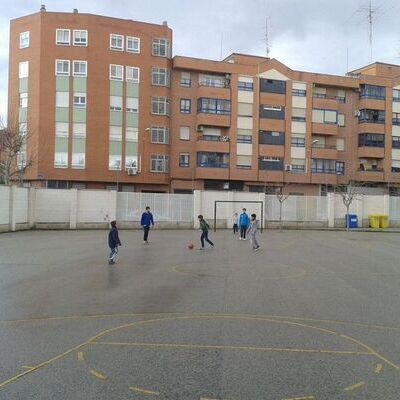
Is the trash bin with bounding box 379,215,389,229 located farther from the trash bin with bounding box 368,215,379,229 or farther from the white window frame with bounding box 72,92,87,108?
the white window frame with bounding box 72,92,87,108

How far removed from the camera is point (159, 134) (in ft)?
180

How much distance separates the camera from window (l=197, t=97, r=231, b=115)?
184 feet

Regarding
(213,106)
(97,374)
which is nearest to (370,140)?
(213,106)

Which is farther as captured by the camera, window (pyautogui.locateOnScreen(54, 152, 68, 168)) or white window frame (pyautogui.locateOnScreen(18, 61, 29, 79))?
white window frame (pyautogui.locateOnScreen(18, 61, 29, 79))

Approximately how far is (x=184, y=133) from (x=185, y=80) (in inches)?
219

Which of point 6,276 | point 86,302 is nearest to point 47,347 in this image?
point 86,302

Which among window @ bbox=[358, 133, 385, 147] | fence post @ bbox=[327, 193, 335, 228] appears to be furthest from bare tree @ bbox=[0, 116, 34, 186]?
window @ bbox=[358, 133, 385, 147]

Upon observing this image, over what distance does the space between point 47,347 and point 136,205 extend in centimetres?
3142

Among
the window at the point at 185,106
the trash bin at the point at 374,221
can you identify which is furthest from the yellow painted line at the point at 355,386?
the window at the point at 185,106

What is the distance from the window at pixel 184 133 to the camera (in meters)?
56.3

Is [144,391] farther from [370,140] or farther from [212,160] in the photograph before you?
[370,140]

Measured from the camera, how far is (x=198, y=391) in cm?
504

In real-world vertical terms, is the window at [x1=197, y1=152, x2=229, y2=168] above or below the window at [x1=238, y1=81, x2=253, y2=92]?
below

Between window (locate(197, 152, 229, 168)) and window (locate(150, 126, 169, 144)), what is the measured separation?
379 cm
